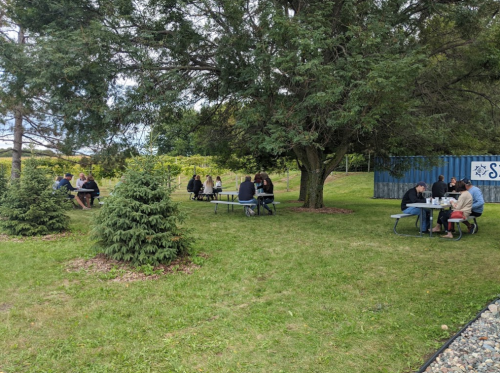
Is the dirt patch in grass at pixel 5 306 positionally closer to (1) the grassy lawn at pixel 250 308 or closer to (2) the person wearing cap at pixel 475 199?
(1) the grassy lawn at pixel 250 308

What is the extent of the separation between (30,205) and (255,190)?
6.80 meters

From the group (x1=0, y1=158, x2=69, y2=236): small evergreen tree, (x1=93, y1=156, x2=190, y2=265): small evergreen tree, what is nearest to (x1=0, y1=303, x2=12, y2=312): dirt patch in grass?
(x1=93, y1=156, x2=190, y2=265): small evergreen tree

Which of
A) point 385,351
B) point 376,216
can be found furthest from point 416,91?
point 385,351

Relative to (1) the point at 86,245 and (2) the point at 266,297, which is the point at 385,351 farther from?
(1) the point at 86,245

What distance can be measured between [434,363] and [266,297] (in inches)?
88.0

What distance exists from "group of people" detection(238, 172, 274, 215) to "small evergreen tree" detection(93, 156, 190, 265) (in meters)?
6.16

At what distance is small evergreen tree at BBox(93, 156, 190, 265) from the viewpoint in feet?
21.1

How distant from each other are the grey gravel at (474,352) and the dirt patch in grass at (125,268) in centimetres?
383

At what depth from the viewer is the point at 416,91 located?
45.1 ft

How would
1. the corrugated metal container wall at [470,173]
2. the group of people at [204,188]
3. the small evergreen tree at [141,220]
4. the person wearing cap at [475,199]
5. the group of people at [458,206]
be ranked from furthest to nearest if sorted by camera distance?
the corrugated metal container wall at [470,173] < the group of people at [204,188] < the person wearing cap at [475,199] < the group of people at [458,206] < the small evergreen tree at [141,220]

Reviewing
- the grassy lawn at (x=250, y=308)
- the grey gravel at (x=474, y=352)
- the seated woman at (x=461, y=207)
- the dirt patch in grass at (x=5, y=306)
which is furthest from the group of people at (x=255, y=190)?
the grey gravel at (x=474, y=352)

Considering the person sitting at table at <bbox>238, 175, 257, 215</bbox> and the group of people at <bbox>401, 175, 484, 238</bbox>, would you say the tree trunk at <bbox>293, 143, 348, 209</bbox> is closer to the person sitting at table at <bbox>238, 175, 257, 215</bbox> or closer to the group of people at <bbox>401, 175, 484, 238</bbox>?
the person sitting at table at <bbox>238, 175, 257, 215</bbox>

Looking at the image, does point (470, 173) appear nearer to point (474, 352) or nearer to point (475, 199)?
point (475, 199)

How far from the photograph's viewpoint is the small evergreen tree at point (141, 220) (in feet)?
21.1
